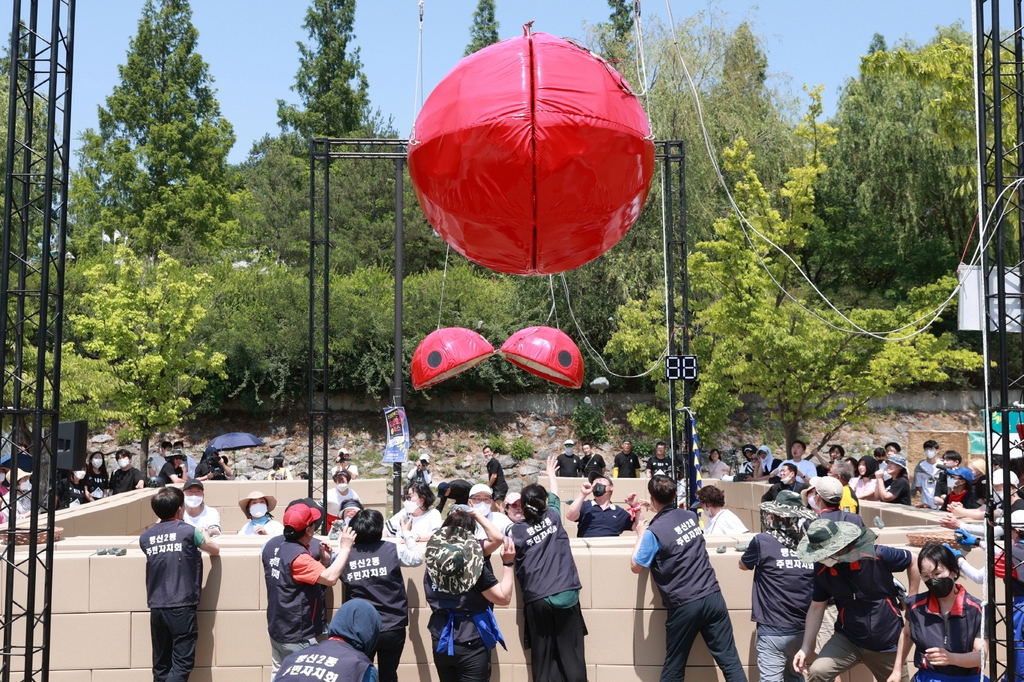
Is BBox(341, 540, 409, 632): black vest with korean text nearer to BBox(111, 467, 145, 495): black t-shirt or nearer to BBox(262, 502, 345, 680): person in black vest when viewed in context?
BBox(262, 502, 345, 680): person in black vest

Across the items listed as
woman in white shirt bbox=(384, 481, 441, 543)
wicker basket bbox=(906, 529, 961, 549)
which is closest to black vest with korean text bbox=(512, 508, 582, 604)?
woman in white shirt bbox=(384, 481, 441, 543)

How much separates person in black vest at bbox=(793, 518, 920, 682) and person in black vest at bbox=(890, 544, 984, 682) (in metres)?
0.49

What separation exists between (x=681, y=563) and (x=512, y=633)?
1.45m

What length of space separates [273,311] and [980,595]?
31264mm

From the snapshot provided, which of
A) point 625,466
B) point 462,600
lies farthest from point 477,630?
point 625,466

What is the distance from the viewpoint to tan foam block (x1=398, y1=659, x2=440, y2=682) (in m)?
7.35

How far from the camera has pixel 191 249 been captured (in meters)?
40.0

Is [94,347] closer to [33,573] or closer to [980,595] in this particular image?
[33,573]

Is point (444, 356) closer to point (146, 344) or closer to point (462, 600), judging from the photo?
point (462, 600)

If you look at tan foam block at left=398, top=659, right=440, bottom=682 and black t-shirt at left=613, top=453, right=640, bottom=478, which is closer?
tan foam block at left=398, top=659, right=440, bottom=682

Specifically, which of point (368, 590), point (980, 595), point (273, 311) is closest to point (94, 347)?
point (273, 311)

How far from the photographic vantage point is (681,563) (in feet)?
22.5

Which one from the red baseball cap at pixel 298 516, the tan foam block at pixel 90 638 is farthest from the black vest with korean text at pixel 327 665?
the tan foam block at pixel 90 638

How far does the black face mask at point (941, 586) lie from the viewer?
5559mm
